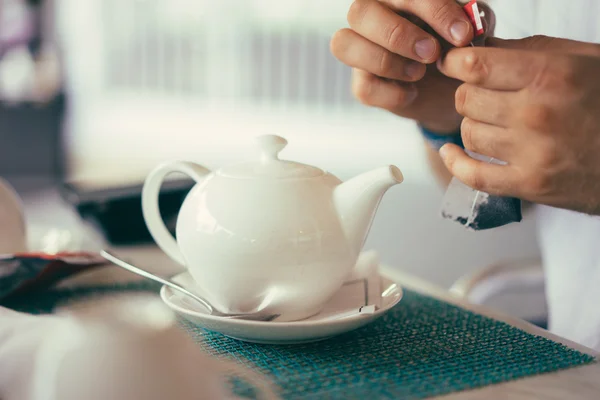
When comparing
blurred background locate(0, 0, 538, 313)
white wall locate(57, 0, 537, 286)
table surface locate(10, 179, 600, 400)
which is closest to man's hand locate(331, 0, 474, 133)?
table surface locate(10, 179, 600, 400)

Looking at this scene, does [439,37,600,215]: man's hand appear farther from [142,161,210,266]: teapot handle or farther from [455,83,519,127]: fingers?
[142,161,210,266]: teapot handle

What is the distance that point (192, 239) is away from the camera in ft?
1.76

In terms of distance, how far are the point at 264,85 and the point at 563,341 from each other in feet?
11.2

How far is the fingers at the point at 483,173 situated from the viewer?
1.77 feet

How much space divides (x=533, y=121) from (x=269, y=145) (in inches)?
8.9

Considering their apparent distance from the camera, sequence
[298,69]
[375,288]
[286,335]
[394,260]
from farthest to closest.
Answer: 1. [298,69]
2. [394,260]
3. [375,288]
4. [286,335]

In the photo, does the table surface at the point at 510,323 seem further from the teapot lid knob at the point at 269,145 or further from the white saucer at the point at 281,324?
the teapot lid knob at the point at 269,145

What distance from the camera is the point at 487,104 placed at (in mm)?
526

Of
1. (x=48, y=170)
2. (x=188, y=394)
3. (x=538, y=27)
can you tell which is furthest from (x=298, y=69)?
(x=188, y=394)

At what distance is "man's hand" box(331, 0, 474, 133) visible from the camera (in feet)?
1.97

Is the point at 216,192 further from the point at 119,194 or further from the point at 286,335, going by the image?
the point at 119,194

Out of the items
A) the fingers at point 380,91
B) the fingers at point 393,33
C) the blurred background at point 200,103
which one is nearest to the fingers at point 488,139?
the fingers at point 393,33

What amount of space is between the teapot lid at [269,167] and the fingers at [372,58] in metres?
0.20

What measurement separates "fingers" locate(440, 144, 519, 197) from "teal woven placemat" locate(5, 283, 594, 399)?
13 cm
